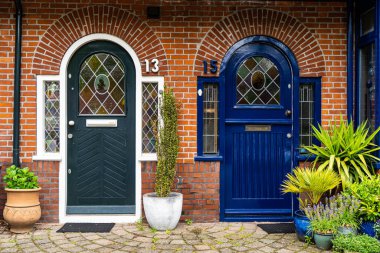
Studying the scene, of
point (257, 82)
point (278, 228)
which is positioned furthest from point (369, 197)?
point (257, 82)

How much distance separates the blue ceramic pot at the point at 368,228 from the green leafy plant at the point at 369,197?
5 cm

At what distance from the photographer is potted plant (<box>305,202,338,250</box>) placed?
17.1 ft

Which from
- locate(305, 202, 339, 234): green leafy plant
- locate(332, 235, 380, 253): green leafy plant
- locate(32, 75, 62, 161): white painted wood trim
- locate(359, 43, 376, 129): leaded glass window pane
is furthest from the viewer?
locate(32, 75, 62, 161): white painted wood trim

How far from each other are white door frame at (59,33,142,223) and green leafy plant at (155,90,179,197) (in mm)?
508

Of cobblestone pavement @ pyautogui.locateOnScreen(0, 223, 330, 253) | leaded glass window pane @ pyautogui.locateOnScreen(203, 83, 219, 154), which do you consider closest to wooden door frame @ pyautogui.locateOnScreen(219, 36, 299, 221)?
leaded glass window pane @ pyautogui.locateOnScreen(203, 83, 219, 154)

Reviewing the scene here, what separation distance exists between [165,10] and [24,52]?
84.0 inches

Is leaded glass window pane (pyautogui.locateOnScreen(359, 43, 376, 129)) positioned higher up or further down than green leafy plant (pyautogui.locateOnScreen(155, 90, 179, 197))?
higher up

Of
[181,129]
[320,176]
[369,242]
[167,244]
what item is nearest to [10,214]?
[167,244]

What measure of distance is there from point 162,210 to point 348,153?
2.57 meters

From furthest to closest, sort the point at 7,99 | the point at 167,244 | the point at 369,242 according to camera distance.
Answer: the point at 7,99, the point at 167,244, the point at 369,242

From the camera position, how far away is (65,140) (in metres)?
6.42

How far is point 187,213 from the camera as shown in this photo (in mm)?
6441

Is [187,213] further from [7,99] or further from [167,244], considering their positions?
[7,99]

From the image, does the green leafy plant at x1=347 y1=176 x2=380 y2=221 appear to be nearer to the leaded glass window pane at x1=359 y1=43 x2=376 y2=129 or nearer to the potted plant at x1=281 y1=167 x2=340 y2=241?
the potted plant at x1=281 y1=167 x2=340 y2=241
